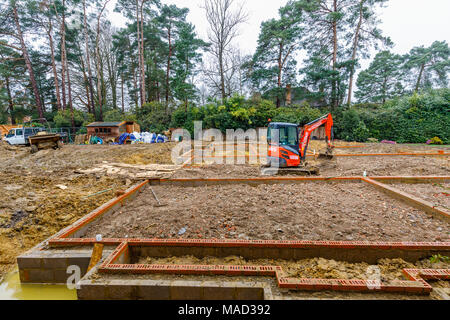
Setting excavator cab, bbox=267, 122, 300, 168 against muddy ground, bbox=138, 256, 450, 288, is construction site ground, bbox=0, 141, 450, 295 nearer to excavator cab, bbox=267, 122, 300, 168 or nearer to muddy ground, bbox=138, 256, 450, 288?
muddy ground, bbox=138, 256, 450, 288

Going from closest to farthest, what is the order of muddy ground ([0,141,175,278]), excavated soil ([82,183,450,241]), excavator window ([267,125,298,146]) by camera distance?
excavated soil ([82,183,450,241]) → muddy ground ([0,141,175,278]) → excavator window ([267,125,298,146])

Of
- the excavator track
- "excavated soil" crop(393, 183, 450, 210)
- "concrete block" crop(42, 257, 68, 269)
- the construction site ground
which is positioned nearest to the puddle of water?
"concrete block" crop(42, 257, 68, 269)

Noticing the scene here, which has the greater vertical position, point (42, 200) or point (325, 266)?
point (42, 200)

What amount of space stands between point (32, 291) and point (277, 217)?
3635 millimetres

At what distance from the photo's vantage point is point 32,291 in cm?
266

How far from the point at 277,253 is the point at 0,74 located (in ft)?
85.3

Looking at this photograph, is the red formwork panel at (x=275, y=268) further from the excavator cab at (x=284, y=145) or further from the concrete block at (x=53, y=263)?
the excavator cab at (x=284, y=145)

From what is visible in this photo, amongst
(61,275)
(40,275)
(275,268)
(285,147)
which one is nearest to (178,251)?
(275,268)

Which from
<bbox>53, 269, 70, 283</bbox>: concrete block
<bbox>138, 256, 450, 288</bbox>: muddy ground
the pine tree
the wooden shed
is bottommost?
<bbox>53, 269, 70, 283</bbox>: concrete block

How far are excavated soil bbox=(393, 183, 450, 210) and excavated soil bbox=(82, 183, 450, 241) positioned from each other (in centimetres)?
76

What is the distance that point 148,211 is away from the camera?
14.0ft

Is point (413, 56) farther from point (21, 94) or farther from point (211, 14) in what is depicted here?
point (21, 94)

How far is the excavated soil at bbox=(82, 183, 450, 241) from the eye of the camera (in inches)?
128

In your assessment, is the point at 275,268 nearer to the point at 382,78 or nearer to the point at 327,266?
the point at 327,266
